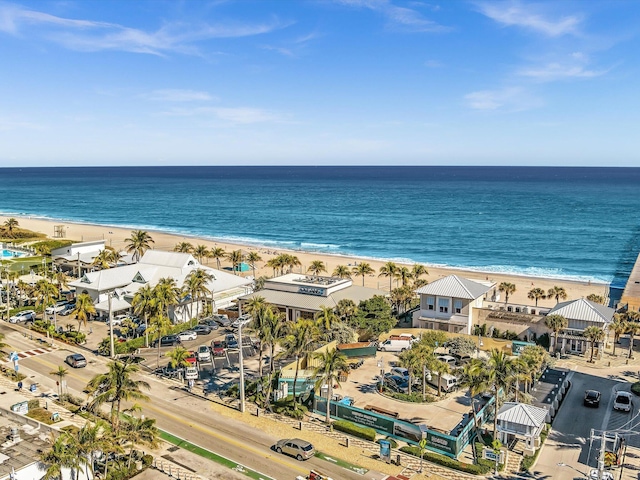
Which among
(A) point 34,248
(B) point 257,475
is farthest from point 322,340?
(A) point 34,248

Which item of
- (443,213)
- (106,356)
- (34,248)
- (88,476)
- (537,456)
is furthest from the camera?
(443,213)

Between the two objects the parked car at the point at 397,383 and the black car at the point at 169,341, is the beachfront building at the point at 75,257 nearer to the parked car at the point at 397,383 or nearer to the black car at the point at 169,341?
the black car at the point at 169,341

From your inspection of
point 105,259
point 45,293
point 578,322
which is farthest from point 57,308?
point 578,322

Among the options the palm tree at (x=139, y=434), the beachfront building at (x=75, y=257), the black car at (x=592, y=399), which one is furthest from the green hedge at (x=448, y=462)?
the beachfront building at (x=75, y=257)

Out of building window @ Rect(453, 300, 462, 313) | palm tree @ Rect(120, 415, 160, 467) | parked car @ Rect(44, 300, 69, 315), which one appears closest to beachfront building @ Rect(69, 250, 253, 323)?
parked car @ Rect(44, 300, 69, 315)

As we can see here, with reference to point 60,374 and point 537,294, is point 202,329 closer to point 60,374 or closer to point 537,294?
point 60,374

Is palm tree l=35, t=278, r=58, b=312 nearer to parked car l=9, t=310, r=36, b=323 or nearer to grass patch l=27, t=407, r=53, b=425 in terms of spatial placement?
parked car l=9, t=310, r=36, b=323

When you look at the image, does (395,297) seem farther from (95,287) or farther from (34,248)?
(34,248)
